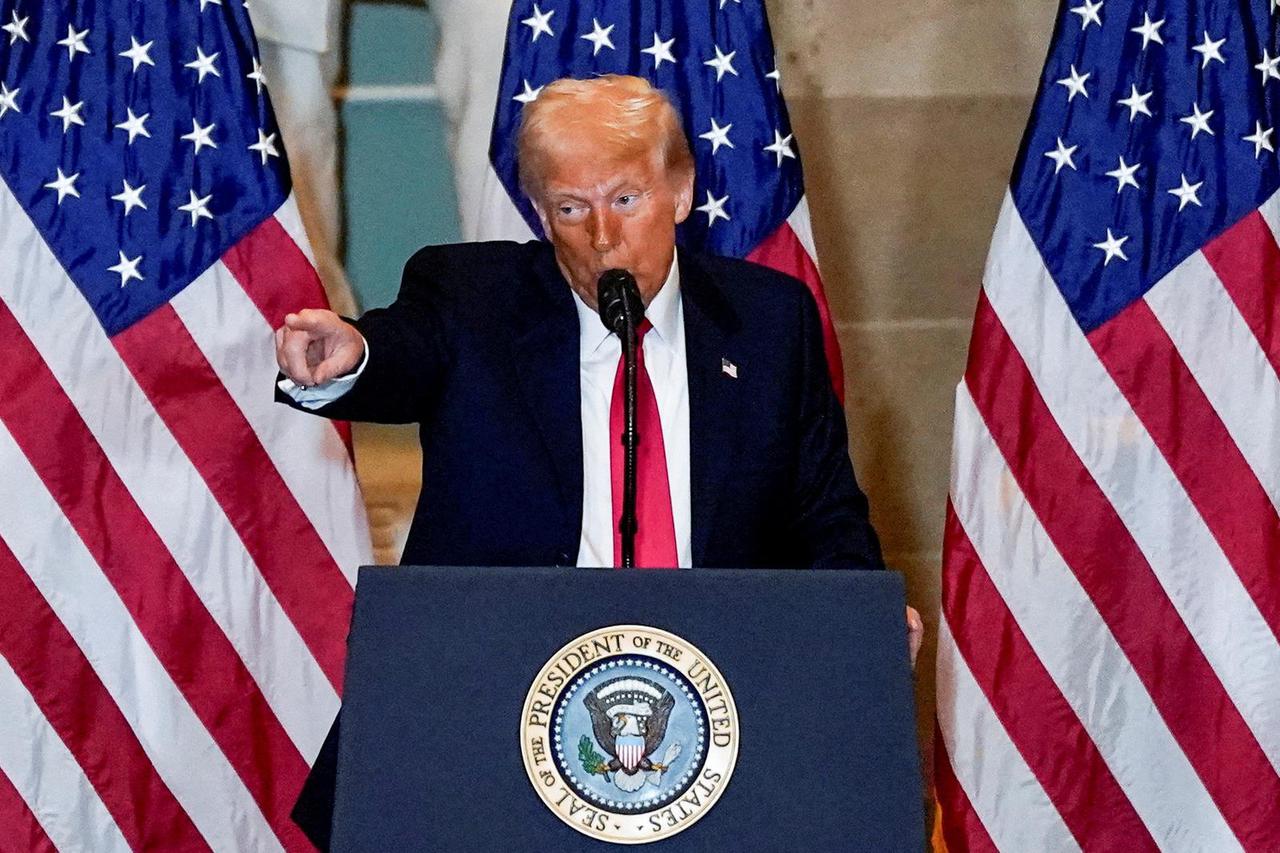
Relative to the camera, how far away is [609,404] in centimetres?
210

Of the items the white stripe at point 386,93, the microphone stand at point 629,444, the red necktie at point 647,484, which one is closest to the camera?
the microphone stand at point 629,444

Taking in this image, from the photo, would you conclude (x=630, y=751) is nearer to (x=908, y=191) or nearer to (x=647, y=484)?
(x=647, y=484)

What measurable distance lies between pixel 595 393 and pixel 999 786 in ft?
4.61

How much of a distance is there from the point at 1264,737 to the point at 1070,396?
697 mm

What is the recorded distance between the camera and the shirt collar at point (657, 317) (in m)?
2.14

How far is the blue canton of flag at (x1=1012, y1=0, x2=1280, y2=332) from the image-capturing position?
312cm

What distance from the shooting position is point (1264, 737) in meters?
3.06

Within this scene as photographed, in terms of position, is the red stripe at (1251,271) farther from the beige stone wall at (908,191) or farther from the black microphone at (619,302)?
the black microphone at (619,302)

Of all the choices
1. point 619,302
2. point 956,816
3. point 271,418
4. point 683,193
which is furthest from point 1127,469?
point 619,302

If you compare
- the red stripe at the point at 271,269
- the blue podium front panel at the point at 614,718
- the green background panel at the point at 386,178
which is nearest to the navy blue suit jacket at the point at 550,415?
the blue podium front panel at the point at 614,718

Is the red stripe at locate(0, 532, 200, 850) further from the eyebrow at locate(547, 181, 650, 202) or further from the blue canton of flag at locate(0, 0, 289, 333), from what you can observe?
the eyebrow at locate(547, 181, 650, 202)

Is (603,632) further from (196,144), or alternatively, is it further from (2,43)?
(2,43)

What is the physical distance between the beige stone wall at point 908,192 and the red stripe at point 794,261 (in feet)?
2.42

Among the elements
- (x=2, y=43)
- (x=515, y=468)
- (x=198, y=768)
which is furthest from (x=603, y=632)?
(x=2, y=43)
